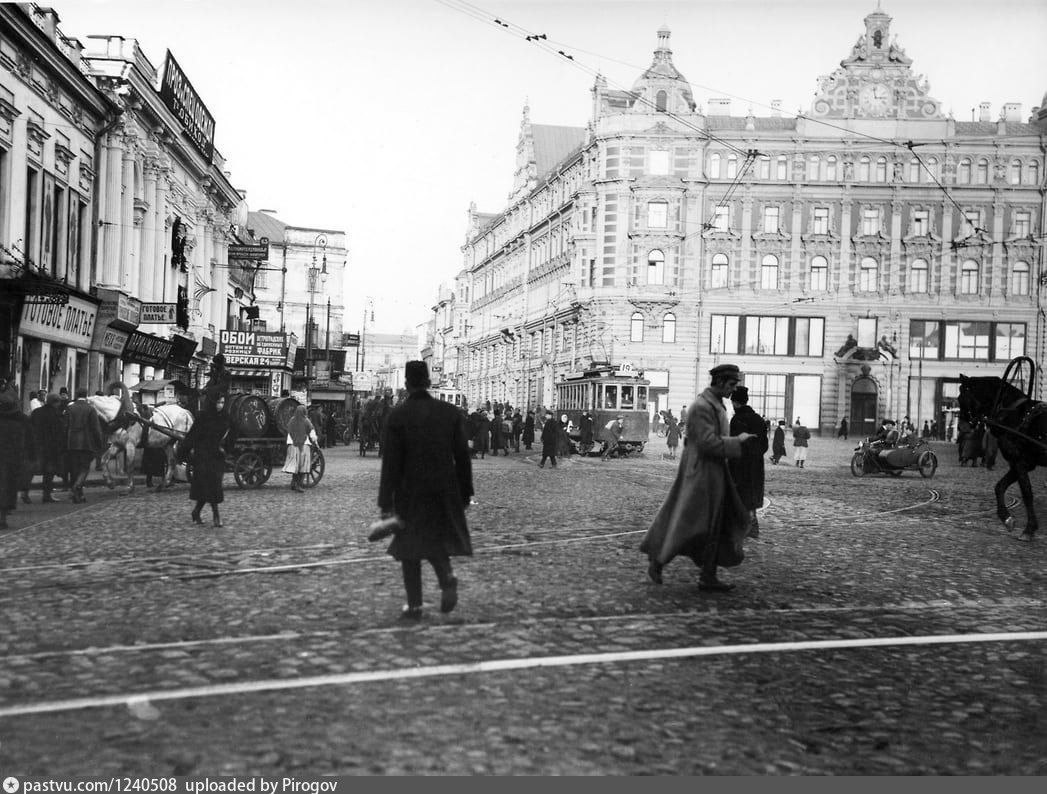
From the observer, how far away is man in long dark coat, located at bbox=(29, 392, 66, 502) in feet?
53.9

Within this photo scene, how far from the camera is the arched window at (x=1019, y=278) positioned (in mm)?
56781

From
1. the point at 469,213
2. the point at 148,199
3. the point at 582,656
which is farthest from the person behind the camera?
the point at 469,213

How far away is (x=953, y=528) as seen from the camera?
563 inches

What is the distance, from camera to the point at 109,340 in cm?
2756

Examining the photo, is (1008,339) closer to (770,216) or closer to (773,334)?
(773,334)

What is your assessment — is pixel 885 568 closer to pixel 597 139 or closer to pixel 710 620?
pixel 710 620

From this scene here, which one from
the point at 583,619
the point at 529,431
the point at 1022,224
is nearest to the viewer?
the point at 583,619

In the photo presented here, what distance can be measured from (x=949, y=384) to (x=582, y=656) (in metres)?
55.7

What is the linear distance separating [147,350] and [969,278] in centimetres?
4308

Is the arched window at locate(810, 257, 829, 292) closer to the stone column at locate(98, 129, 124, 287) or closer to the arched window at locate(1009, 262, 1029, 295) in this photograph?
the arched window at locate(1009, 262, 1029, 295)


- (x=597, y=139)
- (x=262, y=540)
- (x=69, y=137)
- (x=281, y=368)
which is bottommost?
(x=262, y=540)

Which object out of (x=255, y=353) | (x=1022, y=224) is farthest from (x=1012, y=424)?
→ (x=1022, y=224)

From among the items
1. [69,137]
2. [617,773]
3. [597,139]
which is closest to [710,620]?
[617,773]

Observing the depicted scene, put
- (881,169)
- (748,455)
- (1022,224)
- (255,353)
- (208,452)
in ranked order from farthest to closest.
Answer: (881,169) < (1022,224) < (255,353) < (208,452) < (748,455)
